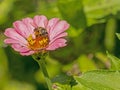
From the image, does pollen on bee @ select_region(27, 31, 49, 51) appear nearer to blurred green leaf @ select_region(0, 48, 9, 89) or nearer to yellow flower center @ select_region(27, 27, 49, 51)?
yellow flower center @ select_region(27, 27, 49, 51)

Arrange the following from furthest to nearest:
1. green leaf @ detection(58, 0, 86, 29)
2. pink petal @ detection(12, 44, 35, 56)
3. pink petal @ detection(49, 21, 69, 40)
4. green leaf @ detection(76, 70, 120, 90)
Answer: green leaf @ detection(58, 0, 86, 29) → pink petal @ detection(49, 21, 69, 40) → pink petal @ detection(12, 44, 35, 56) → green leaf @ detection(76, 70, 120, 90)

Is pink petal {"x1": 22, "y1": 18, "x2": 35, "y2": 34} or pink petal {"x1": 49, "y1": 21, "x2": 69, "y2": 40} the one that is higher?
pink petal {"x1": 22, "y1": 18, "x2": 35, "y2": 34}

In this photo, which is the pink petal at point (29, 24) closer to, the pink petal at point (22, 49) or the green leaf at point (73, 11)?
the pink petal at point (22, 49)

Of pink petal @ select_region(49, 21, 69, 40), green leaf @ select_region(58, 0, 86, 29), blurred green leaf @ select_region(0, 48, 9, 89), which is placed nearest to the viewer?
pink petal @ select_region(49, 21, 69, 40)

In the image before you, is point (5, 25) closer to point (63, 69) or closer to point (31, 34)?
point (63, 69)

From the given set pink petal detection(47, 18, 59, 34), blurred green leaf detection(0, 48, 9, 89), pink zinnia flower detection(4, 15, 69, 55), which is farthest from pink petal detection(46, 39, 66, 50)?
blurred green leaf detection(0, 48, 9, 89)

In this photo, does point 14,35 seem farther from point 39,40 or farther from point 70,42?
point 70,42

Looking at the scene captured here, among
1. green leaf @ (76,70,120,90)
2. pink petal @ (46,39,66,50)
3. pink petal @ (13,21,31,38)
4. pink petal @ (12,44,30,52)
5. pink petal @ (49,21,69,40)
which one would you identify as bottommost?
green leaf @ (76,70,120,90)

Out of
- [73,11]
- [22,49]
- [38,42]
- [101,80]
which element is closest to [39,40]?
[38,42]
